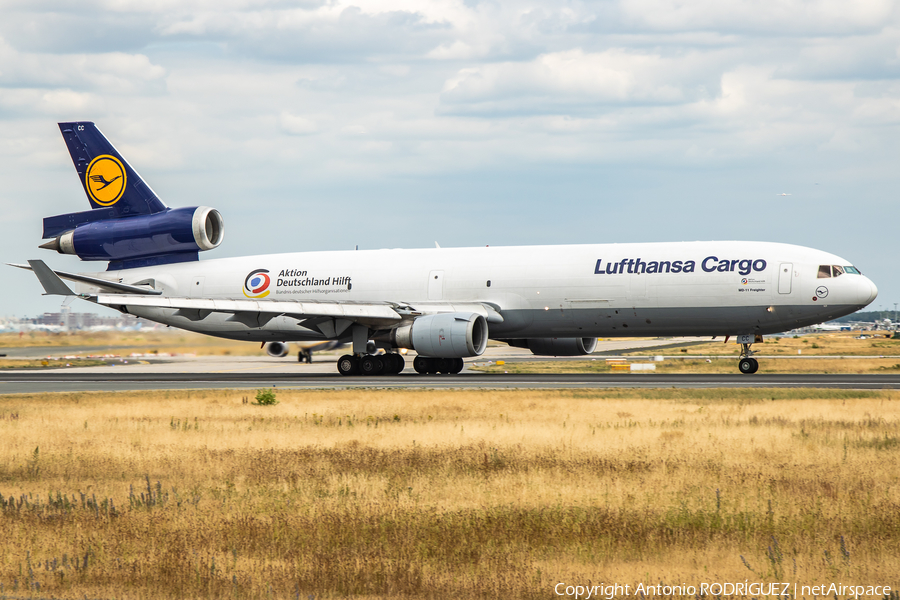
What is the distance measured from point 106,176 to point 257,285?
8.07m

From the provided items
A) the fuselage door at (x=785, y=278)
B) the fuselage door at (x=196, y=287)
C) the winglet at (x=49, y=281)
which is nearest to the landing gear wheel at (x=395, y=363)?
the fuselage door at (x=196, y=287)

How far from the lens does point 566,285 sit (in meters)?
34.0

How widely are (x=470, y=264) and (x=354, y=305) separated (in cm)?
487

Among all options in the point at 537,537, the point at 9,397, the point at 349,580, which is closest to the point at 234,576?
the point at 349,580

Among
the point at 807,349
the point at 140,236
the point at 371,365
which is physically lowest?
the point at 807,349

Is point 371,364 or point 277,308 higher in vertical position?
point 277,308

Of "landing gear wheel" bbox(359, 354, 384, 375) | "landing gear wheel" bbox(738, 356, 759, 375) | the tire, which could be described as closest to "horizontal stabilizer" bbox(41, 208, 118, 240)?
"landing gear wheel" bbox(359, 354, 384, 375)

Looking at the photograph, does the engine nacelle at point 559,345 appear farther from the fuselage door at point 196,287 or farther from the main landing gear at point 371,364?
the fuselage door at point 196,287

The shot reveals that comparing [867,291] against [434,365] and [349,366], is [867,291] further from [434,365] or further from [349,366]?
[349,366]

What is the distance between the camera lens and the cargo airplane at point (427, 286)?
106ft

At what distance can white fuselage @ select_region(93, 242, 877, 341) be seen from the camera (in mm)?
32062

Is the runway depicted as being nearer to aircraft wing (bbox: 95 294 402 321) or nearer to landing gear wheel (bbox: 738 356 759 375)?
landing gear wheel (bbox: 738 356 759 375)

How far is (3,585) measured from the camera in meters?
8.12

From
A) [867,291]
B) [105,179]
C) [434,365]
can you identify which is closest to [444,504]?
[867,291]
